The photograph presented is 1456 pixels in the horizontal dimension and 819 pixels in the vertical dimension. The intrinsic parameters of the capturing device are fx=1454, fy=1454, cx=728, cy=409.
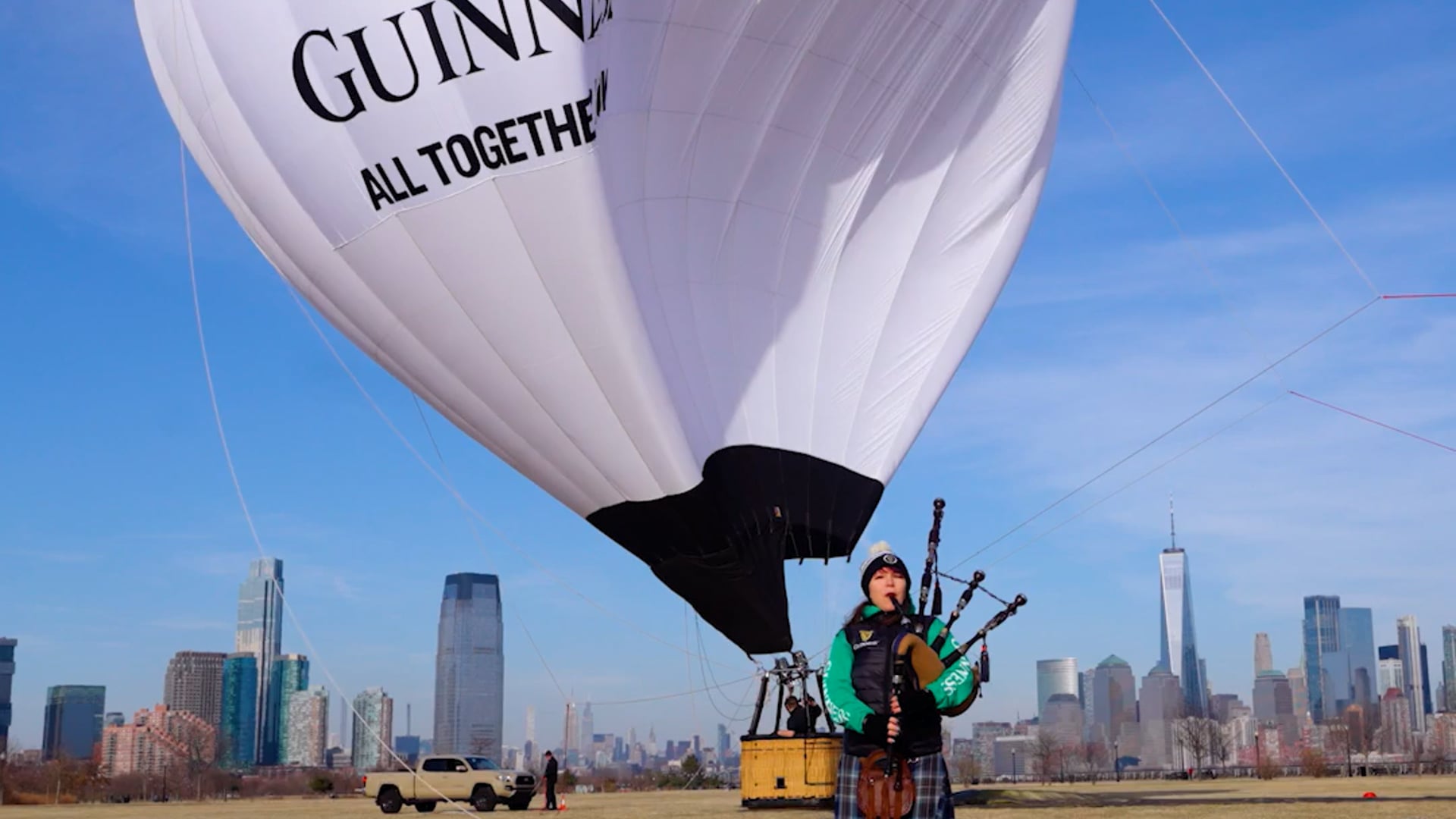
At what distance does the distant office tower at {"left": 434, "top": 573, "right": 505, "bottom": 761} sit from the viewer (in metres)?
150

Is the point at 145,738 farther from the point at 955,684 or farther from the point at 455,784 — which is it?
the point at 955,684

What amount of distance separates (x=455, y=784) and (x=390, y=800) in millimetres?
1363

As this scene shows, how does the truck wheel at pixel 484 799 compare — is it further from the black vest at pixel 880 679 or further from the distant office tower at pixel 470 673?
the distant office tower at pixel 470 673

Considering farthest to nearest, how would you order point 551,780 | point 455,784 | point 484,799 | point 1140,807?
point 455,784, point 484,799, point 551,780, point 1140,807

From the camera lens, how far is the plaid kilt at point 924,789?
17.3 feet

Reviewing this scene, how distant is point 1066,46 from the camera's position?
19.8 metres

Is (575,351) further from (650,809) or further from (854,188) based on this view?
(650,809)

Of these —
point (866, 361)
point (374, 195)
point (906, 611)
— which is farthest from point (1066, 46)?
point (906, 611)

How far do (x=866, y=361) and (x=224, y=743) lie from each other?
368 feet

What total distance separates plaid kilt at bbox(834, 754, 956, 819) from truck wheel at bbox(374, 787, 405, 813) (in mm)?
23872

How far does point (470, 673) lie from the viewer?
161 m

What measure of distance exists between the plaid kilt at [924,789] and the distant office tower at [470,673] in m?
132

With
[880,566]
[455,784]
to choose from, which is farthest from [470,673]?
[880,566]

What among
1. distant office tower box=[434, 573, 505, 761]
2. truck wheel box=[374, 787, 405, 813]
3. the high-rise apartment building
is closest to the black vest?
truck wheel box=[374, 787, 405, 813]
